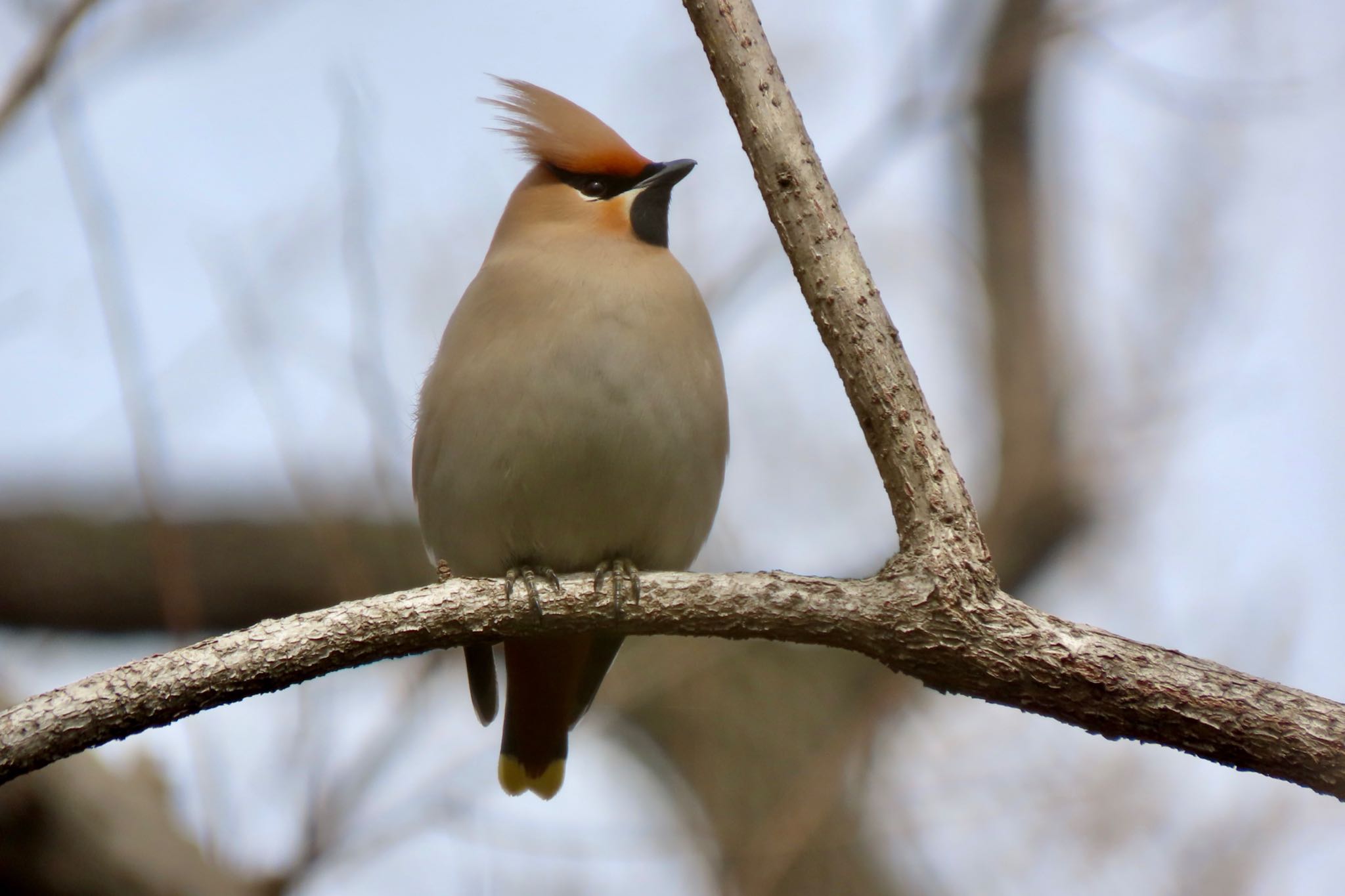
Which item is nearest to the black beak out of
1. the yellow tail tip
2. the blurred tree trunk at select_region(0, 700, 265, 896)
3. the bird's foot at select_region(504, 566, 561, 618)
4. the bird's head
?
Answer: the bird's head

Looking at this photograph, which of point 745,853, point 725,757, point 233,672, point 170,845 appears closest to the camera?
point 233,672

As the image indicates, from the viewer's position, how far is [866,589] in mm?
2711

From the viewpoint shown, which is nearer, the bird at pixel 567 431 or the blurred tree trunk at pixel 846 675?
the bird at pixel 567 431

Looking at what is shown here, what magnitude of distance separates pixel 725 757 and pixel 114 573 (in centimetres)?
291

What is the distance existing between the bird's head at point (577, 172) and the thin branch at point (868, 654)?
70.5 inches

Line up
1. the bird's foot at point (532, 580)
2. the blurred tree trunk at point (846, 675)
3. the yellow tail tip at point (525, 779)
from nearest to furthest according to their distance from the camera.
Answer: the bird's foot at point (532, 580)
the yellow tail tip at point (525, 779)
the blurred tree trunk at point (846, 675)

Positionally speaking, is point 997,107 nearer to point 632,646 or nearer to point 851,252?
point 632,646

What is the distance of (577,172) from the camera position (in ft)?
14.6

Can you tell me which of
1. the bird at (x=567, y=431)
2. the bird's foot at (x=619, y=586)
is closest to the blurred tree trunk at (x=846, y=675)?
the bird at (x=567, y=431)

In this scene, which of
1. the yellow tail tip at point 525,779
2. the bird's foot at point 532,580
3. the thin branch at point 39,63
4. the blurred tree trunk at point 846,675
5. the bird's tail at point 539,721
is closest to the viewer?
the bird's foot at point 532,580

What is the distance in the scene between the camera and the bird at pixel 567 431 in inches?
144

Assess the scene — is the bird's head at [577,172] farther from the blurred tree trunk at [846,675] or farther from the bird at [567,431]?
the blurred tree trunk at [846,675]

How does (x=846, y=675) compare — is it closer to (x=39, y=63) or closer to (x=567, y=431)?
(x=567, y=431)

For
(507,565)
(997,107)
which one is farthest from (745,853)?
(997,107)
